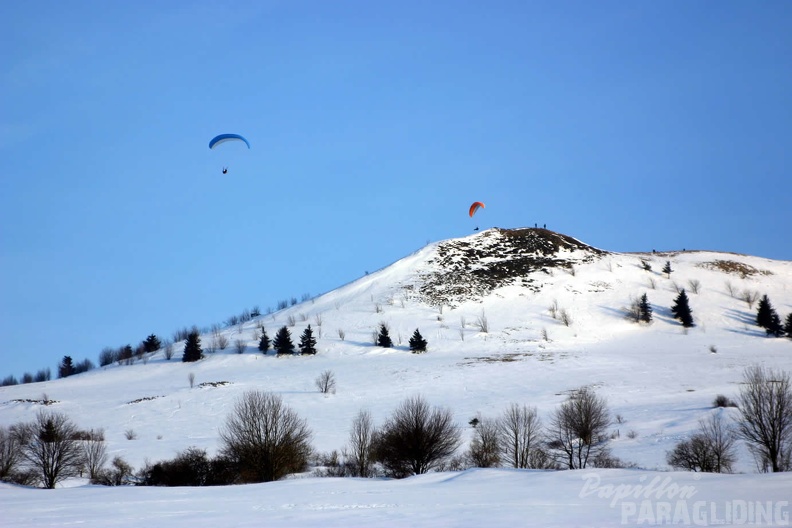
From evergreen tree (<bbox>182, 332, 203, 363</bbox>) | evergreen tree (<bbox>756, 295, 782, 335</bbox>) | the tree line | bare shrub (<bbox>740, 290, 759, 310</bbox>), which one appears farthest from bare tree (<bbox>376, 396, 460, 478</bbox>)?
bare shrub (<bbox>740, 290, 759, 310</bbox>)

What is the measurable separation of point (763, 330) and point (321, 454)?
204 ft

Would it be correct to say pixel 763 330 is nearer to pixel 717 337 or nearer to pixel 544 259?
pixel 717 337

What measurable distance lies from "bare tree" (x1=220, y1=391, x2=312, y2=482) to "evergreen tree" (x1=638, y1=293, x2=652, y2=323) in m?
56.7

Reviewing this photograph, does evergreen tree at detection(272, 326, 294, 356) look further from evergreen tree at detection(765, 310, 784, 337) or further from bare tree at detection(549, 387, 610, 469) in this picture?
evergreen tree at detection(765, 310, 784, 337)

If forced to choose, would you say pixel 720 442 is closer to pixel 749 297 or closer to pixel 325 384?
pixel 325 384

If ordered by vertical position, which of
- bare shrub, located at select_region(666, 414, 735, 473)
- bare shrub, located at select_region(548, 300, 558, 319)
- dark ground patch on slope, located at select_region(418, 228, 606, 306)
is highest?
dark ground patch on slope, located at select_region(418, 228, 606, 306)

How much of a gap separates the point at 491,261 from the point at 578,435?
230 ft

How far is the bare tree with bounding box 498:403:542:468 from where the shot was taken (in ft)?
125

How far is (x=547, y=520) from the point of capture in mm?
18453

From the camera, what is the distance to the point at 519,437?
40.6m

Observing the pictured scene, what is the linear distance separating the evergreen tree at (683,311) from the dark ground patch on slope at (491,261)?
61.6 feet

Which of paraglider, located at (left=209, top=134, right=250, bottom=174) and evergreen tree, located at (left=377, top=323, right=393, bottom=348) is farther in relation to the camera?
evergreen tree, located at (left=377, top=323, right=393, bottom=348)

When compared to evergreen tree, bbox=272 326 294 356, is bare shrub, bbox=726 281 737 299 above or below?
above

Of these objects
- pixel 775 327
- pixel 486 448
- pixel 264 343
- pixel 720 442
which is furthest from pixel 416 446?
pixel 775 327
